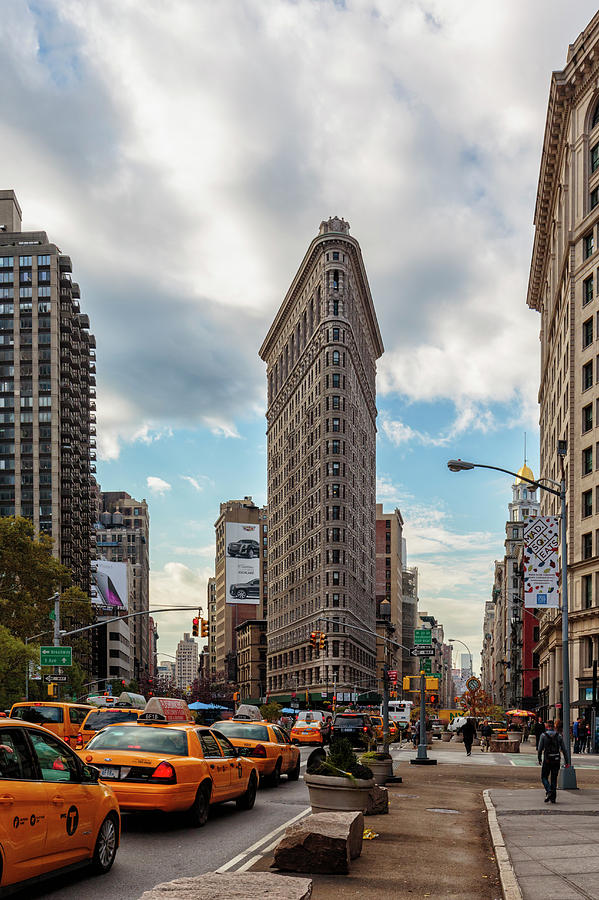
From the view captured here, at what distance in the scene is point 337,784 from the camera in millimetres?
15352

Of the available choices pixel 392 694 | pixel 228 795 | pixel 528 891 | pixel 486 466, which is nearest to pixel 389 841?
pixel 228 795

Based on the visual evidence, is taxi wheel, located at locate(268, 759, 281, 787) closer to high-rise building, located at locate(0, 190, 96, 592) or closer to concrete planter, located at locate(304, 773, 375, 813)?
concrete planter, located at locate(304, 773, 375, 813)

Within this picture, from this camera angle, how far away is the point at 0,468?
4882 inches

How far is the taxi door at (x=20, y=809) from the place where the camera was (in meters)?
8.86

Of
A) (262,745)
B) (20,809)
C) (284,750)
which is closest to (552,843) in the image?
(20,809)

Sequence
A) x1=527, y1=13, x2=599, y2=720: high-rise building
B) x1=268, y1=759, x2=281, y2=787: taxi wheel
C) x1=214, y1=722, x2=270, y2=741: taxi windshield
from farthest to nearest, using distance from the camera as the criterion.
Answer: x1=527, y1=13, x2=599, y2=720: high-rise building → x1=268, y1=759, x2=281, y2=787: taxi wheel → x1=214, y1=722, x2=270, y2=741: taxi windshield

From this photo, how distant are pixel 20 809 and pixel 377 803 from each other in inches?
416

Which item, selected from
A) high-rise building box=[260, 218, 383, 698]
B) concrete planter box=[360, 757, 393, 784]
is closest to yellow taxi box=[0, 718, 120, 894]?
concrete planter box=[360, 757, 393, 784]

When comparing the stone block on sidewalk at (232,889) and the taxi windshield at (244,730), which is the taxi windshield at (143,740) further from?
the taxi windshield at (244,730)

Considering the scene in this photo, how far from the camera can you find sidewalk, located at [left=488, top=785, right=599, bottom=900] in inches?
421

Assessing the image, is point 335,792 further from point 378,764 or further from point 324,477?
point 324,477

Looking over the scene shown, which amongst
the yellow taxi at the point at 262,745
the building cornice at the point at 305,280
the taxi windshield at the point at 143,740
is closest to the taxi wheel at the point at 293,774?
the yellow taxi at the point at 262,745

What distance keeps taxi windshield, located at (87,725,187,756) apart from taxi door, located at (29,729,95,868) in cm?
459

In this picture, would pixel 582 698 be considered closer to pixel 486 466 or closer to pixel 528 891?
pixel 486 466
